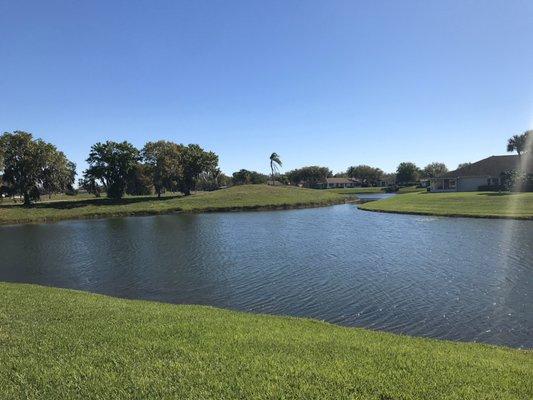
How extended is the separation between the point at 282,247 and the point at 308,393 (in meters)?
24.1

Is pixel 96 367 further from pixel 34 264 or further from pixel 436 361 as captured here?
pixel 34 264

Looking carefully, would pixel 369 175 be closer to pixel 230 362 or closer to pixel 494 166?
pixel 494 166

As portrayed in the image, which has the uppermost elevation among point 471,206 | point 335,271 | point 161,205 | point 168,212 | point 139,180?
point 139,180

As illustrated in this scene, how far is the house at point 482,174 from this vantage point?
8288 cm

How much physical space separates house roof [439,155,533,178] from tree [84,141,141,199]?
210 feet

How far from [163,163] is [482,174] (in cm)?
6152

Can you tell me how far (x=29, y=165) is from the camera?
73.9m

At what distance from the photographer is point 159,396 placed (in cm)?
680

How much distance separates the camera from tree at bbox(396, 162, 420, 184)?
16300cm

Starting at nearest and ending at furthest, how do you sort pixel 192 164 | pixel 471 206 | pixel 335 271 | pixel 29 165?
pixel 335 271 → pixel 471 206 → pixel 29 165 → pixel 192 164

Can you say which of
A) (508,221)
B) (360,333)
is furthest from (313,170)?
(360,333)

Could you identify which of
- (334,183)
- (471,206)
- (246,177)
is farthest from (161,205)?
(334,183)

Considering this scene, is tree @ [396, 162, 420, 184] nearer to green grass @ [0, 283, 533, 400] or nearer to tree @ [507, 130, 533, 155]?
tree @ [507, 130, 533, 155]

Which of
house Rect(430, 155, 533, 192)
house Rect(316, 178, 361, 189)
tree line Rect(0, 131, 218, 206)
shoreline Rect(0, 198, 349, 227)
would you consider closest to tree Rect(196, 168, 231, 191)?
tree line Rect(0, 131, 218, 206)
